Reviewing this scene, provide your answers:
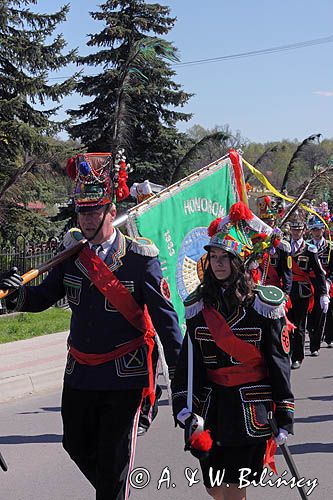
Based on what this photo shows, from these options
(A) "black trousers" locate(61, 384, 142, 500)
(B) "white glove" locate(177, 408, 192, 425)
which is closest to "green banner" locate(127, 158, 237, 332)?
(A) "black trousers" locate(61, 384, 142, 500)

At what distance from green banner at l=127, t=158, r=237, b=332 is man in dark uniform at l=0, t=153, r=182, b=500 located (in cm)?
166

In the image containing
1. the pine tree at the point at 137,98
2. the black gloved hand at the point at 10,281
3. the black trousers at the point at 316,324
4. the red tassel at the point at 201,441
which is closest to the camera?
the red tassel at the point at 201,441

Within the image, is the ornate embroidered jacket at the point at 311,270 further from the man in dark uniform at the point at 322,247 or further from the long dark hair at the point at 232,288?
the long dark hair at the point at 232,288

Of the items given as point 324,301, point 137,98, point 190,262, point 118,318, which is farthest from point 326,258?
point 137,98

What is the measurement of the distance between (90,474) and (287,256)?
16.6ft

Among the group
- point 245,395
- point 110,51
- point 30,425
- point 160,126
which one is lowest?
point 30,425

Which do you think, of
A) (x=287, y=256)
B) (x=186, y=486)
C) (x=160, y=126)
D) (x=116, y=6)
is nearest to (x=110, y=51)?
(x=116, y=6)

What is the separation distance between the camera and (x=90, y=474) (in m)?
4.06

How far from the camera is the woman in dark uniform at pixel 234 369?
3.63 meters

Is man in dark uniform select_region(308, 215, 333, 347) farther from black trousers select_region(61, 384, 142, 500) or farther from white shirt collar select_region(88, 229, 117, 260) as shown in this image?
black trousers select_region(61, 384, 142, 500)

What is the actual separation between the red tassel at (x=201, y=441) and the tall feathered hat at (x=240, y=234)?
879mm

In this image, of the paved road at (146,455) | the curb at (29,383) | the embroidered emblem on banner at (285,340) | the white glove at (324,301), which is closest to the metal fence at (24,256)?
the curb at (29,383)

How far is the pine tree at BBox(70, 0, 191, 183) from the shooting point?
20.4m

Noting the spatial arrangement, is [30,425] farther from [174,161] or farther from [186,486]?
[174,161]
